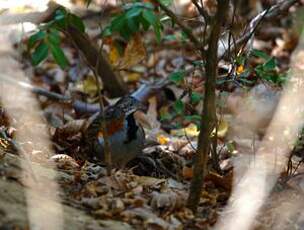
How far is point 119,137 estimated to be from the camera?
445cm

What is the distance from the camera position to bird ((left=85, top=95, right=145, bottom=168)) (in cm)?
440

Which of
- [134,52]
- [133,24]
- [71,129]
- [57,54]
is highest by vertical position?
[133,24]

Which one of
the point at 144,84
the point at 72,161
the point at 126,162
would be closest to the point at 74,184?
the point at 72,161

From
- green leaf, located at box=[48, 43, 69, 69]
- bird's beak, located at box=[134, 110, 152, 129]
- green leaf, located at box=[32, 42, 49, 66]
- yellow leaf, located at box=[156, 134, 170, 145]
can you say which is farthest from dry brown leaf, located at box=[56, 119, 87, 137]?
green leaf, located at box=[32, 42, 49, 66]

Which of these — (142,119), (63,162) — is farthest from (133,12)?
(142,119)

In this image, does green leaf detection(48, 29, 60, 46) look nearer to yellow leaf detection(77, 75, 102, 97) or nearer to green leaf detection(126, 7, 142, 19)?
green leaf detection(126, 7, 142, 19)

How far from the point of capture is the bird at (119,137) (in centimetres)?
440

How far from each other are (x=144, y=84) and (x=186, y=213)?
3.32m

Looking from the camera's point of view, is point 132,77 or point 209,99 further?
point 132,77

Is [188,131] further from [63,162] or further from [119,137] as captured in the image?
[63,162]

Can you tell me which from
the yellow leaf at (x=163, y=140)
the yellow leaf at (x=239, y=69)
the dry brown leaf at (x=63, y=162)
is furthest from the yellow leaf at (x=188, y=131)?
the dry brown leaf at (x=63, y=162)

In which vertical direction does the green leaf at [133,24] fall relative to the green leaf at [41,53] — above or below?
above

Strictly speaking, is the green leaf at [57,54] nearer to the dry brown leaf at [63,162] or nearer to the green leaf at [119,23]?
the green leaf at [119,23]

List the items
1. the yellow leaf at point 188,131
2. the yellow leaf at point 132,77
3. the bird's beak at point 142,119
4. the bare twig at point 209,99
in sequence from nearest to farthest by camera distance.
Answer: the bare twig at point 209,99
the yellow leaf at point 188,131
the bird's beak at point 142,119
the yellow leaf at point 132,77
